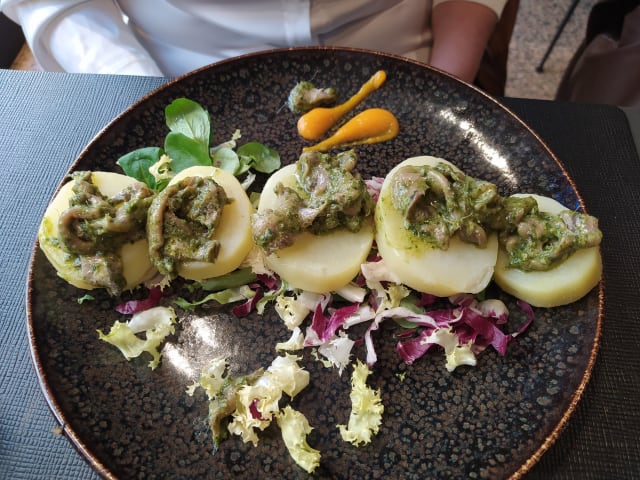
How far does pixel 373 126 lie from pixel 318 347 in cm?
103

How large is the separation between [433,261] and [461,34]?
1.43 m

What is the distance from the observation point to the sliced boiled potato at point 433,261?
5.80 feet

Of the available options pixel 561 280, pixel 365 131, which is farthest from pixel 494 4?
pixel 561 280

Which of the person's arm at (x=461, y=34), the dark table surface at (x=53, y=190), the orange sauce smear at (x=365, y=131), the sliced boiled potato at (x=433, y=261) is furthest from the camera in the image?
the person's arm at (x=461, y=34)

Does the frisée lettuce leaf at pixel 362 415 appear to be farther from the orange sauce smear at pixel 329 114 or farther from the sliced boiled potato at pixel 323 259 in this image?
the orange sauce smear at pixel 329 114

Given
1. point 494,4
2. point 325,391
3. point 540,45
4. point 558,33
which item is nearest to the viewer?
point 325,391

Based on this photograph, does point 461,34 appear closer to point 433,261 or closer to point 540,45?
point 433,261

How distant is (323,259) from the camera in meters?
1.83

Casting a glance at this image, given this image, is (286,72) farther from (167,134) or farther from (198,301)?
(198,301)

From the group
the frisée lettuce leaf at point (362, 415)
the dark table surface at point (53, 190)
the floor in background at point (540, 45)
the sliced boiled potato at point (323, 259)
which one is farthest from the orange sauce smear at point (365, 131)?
the floor in background at point (540, 45)

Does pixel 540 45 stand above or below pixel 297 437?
below

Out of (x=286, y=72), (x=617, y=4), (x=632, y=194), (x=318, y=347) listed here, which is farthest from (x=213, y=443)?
(x=617, y=4)

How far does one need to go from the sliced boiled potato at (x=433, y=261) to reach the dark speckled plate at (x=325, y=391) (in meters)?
0.21

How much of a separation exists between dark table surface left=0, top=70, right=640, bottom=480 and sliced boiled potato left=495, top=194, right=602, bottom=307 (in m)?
0.28
